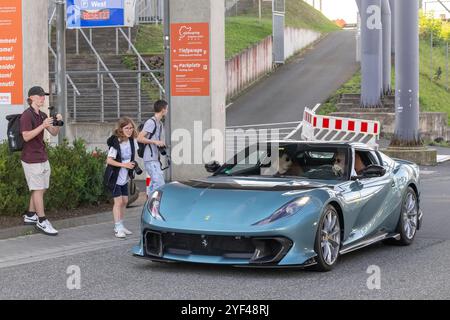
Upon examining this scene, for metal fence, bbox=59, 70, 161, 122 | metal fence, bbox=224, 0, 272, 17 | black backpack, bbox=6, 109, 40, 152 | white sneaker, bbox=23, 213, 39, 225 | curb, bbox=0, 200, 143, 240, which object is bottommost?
curb, bbox=0, 200, 143, 240

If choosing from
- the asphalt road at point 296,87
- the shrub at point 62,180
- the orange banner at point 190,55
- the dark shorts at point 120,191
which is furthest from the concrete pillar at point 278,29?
the dark shorts at point 120,191

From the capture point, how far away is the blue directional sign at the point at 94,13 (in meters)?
18.9

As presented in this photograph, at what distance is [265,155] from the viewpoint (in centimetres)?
1039

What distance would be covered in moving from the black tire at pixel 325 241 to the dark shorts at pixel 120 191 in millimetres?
3335

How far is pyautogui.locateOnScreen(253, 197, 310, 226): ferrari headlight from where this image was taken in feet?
28.3

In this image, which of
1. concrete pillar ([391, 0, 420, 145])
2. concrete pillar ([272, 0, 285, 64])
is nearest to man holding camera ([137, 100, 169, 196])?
concrete pillar ([391, 0, 420, 145])

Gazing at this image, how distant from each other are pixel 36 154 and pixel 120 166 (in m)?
1.05

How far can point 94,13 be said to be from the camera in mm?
19094

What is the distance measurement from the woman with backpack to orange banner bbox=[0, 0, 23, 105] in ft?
11.8

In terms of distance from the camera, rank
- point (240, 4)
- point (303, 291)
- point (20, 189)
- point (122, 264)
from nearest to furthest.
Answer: point (303, 291) → point (122, 264) → point (20, 189) → point (240, 4)

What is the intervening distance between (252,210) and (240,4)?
Answer: 5470 cm

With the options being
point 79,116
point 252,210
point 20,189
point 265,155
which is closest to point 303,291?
point 252,210

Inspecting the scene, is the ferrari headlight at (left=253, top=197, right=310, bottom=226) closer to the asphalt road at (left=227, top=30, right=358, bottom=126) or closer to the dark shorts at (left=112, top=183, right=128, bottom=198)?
the dark shorts at (left=112, top=183, right=128, bottom=198)

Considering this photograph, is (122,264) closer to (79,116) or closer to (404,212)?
(404,212)
